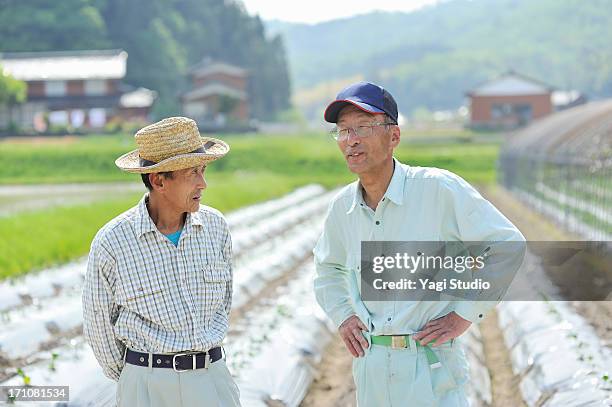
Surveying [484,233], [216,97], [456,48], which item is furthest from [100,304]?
[456,48]

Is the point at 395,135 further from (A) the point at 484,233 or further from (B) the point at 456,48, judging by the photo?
(B) the point at 456,48

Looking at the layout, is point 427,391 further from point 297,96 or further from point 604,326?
point 297,96

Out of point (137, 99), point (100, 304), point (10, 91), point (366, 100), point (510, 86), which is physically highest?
point (366, 100)

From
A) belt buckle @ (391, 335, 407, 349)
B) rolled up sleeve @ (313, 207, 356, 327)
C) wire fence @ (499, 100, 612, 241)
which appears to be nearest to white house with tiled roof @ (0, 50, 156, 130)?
wire fence @ (499, 100, 612, 241)

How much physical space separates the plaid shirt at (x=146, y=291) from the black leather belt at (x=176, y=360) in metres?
0.02

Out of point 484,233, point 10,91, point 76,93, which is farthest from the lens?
point 76,93

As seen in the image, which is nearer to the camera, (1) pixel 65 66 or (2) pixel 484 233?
(2) pixel 484 233

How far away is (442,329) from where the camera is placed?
264 centimetres

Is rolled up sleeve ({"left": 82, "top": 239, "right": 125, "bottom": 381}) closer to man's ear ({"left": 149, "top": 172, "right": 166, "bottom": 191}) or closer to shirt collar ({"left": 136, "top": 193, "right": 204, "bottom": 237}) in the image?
shirt collar ({"left": 136, "top": 193, "right": 204, "bottom": 237})

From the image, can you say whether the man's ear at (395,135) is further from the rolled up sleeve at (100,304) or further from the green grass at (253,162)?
the green grass at (253,162)

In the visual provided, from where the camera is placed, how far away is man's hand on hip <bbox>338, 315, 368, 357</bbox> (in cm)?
274

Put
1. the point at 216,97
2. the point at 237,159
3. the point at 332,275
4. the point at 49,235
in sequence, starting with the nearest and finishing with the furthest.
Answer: the point at 332,275, the point at 49,235, the point at 237,159, the point at 216,97

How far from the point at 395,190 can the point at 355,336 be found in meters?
0.46

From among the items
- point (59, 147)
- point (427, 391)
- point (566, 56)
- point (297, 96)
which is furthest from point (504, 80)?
point (297, 96)
